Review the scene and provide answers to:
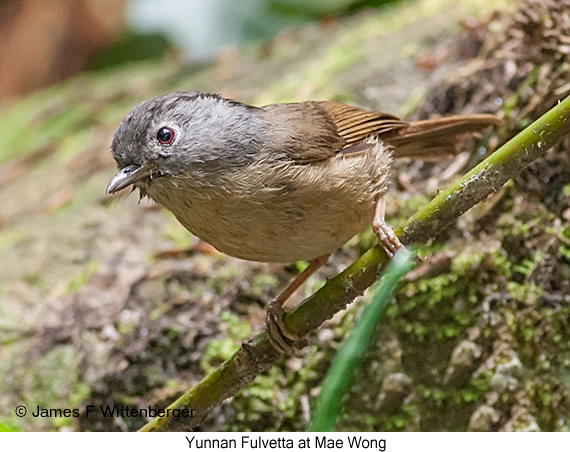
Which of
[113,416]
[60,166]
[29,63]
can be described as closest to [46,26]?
[29,63]

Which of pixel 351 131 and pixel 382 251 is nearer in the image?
pixel 382 251

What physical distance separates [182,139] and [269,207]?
1.37 ft

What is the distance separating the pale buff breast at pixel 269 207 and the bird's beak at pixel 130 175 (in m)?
0.06

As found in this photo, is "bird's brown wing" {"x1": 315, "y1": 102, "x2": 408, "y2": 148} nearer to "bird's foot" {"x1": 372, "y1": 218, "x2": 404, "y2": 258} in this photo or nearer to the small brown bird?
the small brown bird

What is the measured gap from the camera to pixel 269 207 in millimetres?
2549

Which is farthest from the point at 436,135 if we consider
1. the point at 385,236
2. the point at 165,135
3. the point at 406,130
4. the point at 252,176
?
the point at 165,135

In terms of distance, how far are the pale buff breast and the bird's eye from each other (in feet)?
0.47

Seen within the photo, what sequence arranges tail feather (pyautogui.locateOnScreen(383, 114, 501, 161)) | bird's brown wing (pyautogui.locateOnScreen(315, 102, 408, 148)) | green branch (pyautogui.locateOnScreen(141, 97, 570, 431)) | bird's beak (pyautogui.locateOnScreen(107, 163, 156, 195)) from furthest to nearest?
tail feather (pyautogui.locateOnScreen(383, 114, 501, 161)) < bird's brown wing (pyautogui.locateOnScreen(315, 102, 408, 148)) < bird's beak (pyautogui.locateOnScreen(107, 163, 156, 195)) < green branch (pyautogui.locateOnScreen(141, 97, 570, 431))

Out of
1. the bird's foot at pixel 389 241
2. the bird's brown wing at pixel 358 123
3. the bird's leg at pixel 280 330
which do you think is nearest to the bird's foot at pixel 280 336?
the bird's leg at pixel 280 330

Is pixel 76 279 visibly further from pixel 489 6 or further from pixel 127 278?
pixel 489 6

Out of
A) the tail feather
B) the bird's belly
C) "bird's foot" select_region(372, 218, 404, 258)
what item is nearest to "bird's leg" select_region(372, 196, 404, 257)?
"bird's foot" select_region(372, 218, 404, 258)

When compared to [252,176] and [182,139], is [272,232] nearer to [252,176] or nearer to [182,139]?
[252,176]

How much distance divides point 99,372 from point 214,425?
72cm

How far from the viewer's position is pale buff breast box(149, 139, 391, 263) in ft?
8.35
